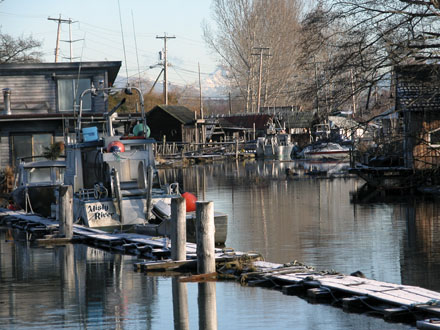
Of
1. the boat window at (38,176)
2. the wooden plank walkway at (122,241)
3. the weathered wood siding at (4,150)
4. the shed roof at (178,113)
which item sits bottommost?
the wooden plank walkway at (122,241)

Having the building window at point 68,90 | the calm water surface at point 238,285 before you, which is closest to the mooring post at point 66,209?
the calm water surface at point 238,285

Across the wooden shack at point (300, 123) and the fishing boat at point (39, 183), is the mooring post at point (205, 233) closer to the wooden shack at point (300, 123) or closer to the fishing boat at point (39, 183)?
the fishing boat at point (39, 183)

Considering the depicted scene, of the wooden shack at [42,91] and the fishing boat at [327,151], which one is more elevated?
the wooden shack at [42,91]

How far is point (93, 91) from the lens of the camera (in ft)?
80.3

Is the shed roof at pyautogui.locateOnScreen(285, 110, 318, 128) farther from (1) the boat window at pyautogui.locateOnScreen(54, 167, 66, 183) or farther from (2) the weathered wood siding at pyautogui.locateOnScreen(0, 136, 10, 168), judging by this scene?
(1) the boat window at pyautogui.locateOnScreen(54, 167, 66, 183)

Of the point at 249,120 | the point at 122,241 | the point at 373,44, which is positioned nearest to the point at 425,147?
the point at 373,44

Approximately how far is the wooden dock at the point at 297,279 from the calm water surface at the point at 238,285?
0.28 meters

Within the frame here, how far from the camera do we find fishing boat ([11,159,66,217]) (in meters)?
27.5

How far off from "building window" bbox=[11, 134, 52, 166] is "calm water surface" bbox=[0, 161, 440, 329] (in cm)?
889

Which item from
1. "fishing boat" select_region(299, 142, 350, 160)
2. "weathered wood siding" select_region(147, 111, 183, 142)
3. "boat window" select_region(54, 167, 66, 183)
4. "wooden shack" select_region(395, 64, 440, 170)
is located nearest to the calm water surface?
"boat window" select_region(54, 167, 66, 183)

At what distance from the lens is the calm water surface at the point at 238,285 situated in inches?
464

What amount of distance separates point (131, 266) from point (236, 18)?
3818 inches

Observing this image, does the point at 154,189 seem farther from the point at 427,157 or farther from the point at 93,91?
the point at 427,157

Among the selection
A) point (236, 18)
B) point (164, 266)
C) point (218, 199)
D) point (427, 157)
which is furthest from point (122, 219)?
point (236, 18)
